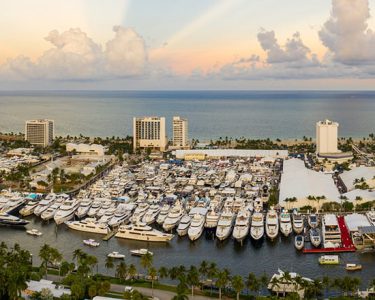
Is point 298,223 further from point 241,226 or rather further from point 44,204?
point 44,204

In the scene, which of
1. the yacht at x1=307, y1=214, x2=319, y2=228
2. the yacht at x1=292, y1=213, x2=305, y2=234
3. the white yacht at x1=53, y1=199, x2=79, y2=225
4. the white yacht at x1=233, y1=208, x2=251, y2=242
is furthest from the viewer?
the white yacht at x1=53, y1=199, x2=79, y2=225

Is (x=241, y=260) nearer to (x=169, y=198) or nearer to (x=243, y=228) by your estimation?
(x=243, y=228)

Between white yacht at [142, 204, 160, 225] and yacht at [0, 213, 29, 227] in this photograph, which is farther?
yacht at [0, 213, 29, 227]

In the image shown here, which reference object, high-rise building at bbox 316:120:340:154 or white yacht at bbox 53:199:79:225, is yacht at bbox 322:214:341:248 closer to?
white yacht at bbox 53:199:79:225

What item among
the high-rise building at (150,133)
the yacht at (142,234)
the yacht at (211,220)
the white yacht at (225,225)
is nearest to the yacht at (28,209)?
the yacht at (142,234)

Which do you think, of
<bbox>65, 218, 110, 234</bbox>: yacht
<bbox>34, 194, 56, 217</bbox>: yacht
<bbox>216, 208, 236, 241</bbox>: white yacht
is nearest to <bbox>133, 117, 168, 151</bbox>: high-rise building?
<bbox>34, 194, 56, 217</bbox>: yacht

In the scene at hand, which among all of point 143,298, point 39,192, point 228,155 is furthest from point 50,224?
point 228,155
